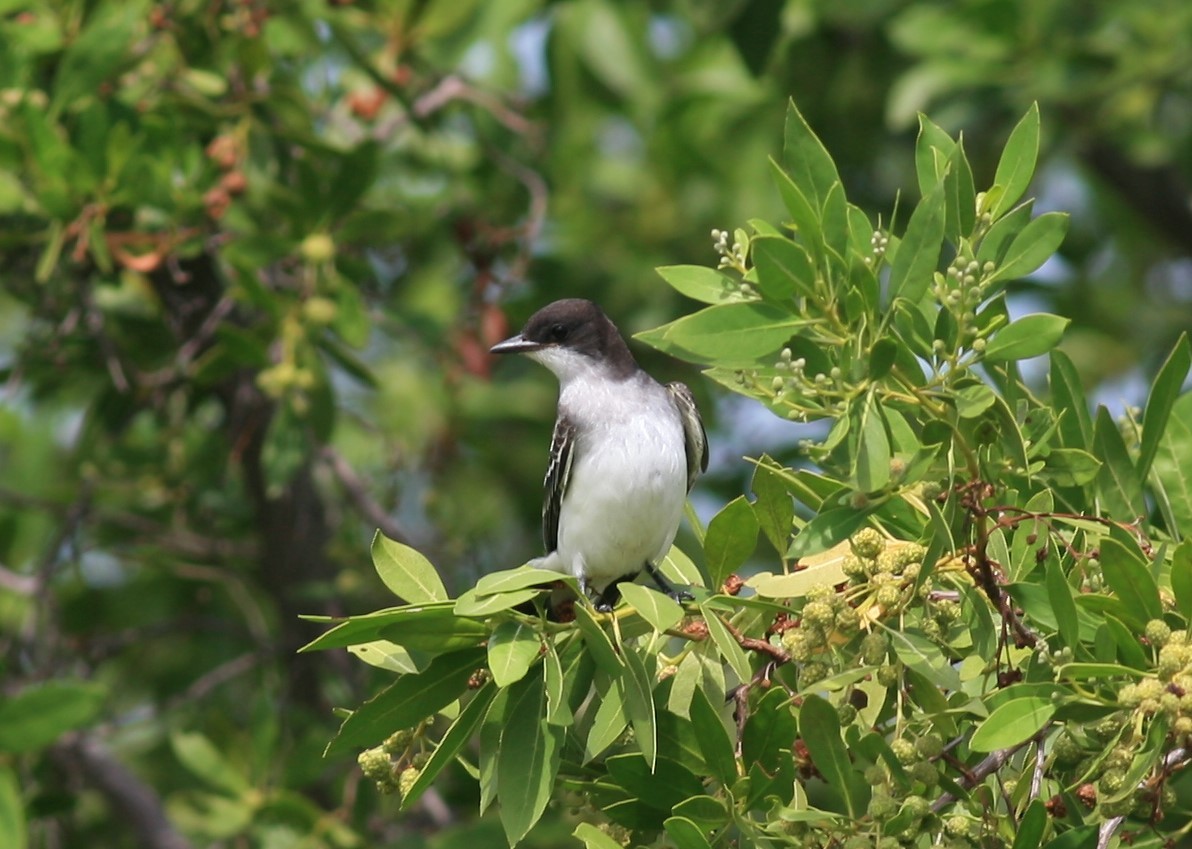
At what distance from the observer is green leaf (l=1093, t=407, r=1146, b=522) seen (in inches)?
137

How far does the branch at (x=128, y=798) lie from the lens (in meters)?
6.61

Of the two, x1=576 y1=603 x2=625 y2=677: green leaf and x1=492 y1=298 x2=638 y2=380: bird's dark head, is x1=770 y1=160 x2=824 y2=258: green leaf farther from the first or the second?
x1=492 y1=298 x2=638 y2=380: bird's dark head

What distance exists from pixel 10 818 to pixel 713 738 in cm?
286

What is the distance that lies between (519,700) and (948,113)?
4.72 meters

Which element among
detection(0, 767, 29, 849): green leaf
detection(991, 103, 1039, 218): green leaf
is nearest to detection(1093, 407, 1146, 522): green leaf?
detection(991, 103, 1039, 218): green leaf

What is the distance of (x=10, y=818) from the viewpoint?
194 inches

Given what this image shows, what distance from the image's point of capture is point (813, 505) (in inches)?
136

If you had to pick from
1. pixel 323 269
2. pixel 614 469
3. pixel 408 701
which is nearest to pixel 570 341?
pixel 614 469

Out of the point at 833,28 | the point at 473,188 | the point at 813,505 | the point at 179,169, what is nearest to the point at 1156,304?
the point at 833,28

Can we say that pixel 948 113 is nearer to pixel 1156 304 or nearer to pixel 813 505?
pixel 1156 304

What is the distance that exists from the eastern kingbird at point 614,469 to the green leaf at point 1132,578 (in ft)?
6.36

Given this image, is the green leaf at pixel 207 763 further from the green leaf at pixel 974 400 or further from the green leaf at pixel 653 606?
the green leaf at pixel 974 400

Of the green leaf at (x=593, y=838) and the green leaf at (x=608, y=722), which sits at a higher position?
the green leaf at (x=608, y=722)

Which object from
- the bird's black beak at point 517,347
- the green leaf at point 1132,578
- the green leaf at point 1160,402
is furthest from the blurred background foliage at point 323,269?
the green leaf at point 1132,578
